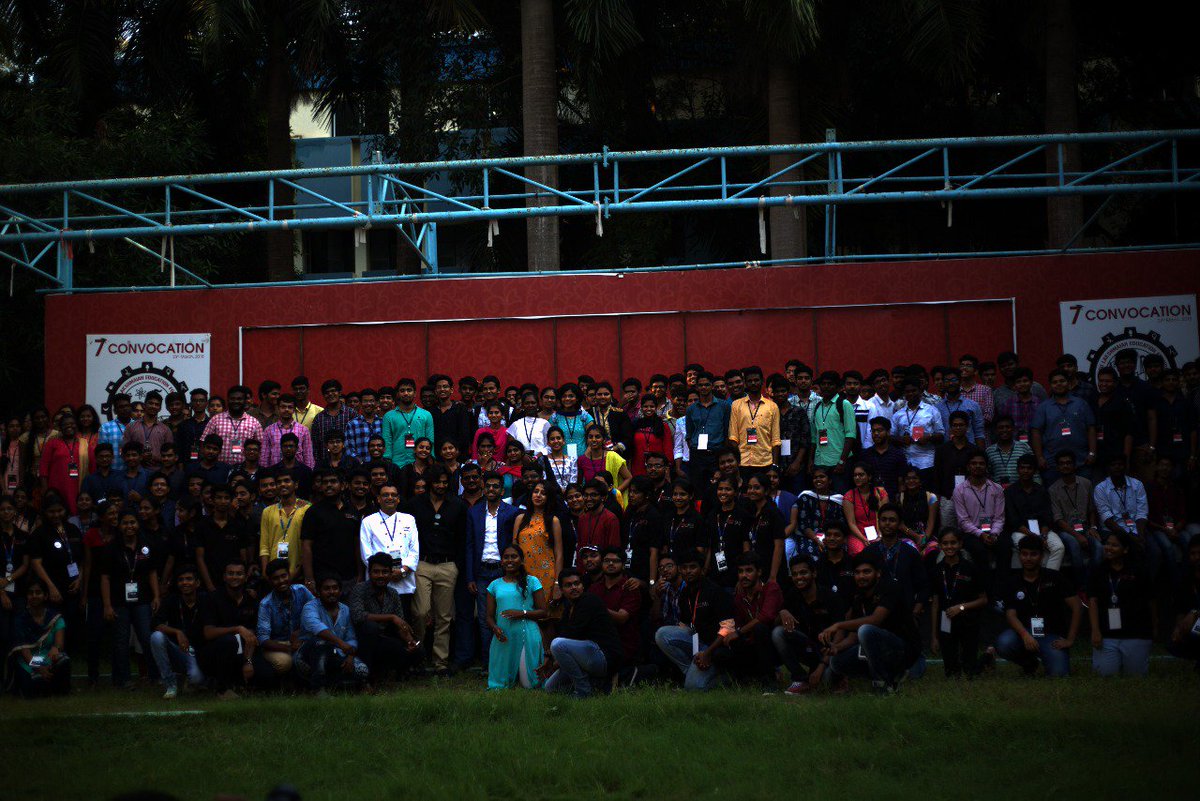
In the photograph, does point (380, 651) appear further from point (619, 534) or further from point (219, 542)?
point (619, 534)

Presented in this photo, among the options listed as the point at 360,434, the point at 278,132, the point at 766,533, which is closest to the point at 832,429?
the point at 766,533

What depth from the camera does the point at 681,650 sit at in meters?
12.3

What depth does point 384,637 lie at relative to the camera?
42.0 feet

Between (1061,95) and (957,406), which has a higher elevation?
(1061,95)

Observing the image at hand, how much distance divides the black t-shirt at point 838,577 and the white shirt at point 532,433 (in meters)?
3.63

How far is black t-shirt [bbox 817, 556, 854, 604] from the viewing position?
41.0 feet

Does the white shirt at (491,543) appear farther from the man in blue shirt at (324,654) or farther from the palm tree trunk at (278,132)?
the palm tree trunk at (278,132)

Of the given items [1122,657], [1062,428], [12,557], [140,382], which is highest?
[140,382]

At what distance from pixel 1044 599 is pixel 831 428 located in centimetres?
331

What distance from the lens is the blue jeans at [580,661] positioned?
12.0m

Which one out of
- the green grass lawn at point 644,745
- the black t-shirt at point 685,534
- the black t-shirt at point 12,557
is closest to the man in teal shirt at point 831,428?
the black t-shirt at point 685,534

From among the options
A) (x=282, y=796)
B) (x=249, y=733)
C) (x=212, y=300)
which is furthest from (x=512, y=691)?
(x=212, y=300)

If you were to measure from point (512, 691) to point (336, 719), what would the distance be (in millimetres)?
1659

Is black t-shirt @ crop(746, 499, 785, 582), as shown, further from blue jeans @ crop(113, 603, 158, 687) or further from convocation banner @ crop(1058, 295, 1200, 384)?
convocation banner @ crop(1058, 295, 1200, 384)
